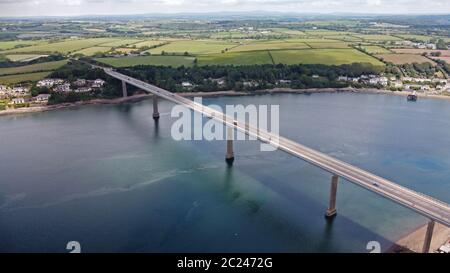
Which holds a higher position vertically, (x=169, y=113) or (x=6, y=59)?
(x=6, y=59)

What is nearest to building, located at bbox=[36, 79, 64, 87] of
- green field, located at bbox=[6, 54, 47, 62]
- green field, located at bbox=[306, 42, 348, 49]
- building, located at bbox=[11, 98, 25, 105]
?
building, located at bbox=[11, 98, 25, 105]

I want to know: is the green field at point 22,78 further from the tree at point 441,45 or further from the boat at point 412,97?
the tree at point 441,45

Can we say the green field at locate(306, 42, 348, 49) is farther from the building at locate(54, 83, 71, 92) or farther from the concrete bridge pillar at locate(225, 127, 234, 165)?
the concrete bridge pillar at locate(225, 127, 234, 165)

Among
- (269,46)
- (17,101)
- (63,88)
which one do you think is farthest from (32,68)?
(269,46)

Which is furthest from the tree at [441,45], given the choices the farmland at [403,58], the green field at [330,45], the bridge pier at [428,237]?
the bridge pier at [428,237]

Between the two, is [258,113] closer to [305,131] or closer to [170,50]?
[305,131]
